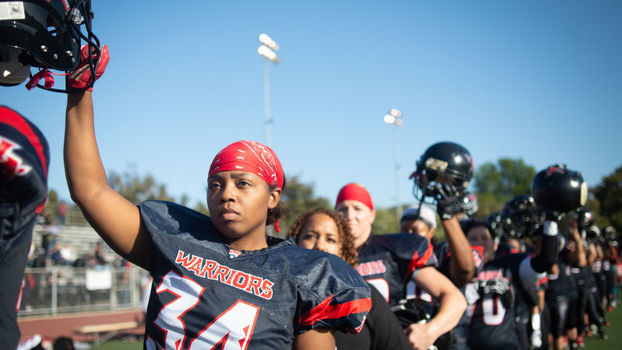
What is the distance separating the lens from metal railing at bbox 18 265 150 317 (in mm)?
13133

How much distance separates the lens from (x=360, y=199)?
3779 mm

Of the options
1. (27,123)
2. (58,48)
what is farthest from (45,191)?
(58,48)

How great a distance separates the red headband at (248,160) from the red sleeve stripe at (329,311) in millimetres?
614

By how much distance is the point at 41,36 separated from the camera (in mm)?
1513

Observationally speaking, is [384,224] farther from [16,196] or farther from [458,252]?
[16,196]

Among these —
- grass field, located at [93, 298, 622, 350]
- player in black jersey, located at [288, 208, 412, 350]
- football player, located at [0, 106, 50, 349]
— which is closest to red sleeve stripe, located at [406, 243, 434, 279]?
player in black jersey, located at [288, 208, 412, 350]

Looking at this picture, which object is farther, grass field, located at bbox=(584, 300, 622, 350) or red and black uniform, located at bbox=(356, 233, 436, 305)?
grass field, located at bbox=(584, 300, 622, 350)

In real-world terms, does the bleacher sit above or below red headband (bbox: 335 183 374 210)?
below

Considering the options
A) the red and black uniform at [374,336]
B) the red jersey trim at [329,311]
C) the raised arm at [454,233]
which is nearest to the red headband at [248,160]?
the red jersey trim at [329,311]

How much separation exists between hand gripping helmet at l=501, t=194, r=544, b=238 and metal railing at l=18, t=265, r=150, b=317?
9831 millimetres

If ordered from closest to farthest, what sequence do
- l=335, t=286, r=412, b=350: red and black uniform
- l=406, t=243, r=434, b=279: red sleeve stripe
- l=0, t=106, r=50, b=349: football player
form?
1. l=0, t=106, r=50, b=349: football player
2. l=335, t=286, r=412, b=350: red and black uniform
3. l=406, t=243, r=434, b=279: red sleeve stripe

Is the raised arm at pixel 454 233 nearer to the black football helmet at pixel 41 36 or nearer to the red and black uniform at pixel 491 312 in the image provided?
the red and black uniform at pixel 491 312

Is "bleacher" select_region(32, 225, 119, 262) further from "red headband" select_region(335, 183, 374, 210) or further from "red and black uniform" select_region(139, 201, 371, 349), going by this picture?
"red and black uniform" select_region(139, 201, 371, 349)

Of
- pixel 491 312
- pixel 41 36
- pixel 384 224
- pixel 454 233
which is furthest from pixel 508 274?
pixel 384 224
